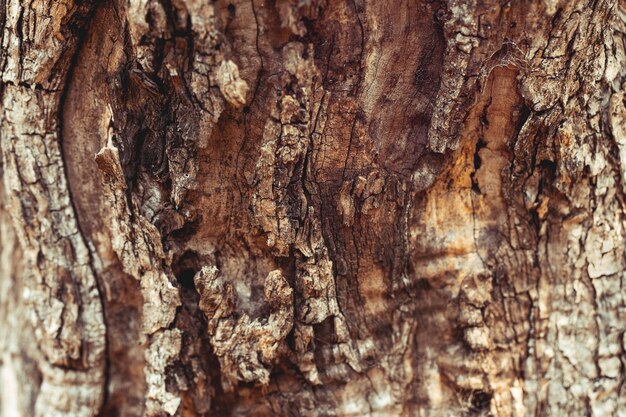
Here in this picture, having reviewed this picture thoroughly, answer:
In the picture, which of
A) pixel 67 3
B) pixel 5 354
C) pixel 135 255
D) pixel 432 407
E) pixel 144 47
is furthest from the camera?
pixel 5 354

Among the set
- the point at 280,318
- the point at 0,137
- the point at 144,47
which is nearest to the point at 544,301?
the point at 280,318

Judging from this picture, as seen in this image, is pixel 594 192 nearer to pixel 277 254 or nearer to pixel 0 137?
pixel 277 254

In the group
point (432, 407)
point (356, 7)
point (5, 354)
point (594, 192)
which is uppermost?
point (356, 7)

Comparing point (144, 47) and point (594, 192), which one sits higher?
point (144, 47)

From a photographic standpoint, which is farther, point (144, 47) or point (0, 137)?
point (0, 137)

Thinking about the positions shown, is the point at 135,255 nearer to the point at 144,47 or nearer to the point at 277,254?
the point at 277,254

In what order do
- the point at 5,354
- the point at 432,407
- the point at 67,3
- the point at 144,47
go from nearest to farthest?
the point at 144,47 < the point at 67,3 < the point at 432,407 < the point at 5,354
